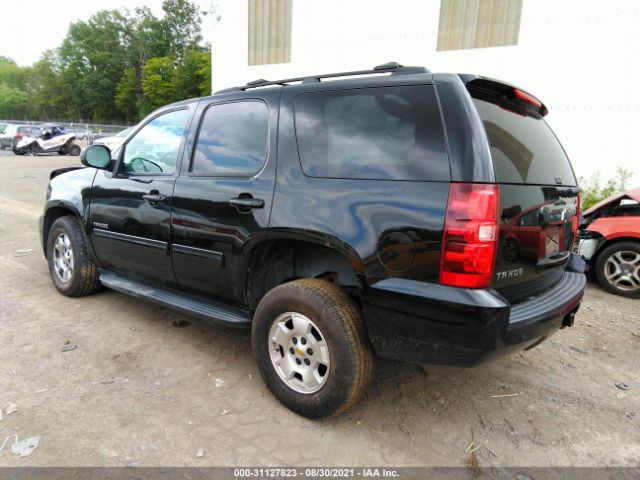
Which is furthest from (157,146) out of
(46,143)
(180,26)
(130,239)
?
(180,26)

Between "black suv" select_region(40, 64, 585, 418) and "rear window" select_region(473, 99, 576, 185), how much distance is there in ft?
0.04

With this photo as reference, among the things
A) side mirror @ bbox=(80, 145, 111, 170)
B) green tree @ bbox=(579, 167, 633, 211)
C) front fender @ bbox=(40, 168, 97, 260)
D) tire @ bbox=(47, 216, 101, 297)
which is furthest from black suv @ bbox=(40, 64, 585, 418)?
green tree @ bbox=(579, 167, 633, 211)

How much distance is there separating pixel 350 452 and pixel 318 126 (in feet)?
6.00

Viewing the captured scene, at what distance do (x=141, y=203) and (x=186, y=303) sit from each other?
2.87 ft

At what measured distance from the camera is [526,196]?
221 centimetres

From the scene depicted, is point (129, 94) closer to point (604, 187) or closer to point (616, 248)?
point (604, 187)

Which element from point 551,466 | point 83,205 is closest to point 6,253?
point 83,205

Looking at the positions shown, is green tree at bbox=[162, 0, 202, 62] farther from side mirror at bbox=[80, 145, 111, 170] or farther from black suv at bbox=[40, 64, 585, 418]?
black suv at bbox=[40, 64, 585, 418]

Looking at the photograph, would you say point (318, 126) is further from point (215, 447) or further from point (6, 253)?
point (6, 253)

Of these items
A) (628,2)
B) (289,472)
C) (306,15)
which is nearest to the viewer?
(289,472)

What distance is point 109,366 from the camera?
307cm

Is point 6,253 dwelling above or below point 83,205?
below

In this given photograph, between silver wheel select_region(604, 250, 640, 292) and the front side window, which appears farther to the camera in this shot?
silver wheel select_region(604, 250, 640, 292)

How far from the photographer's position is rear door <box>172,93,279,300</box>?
2.68 m
